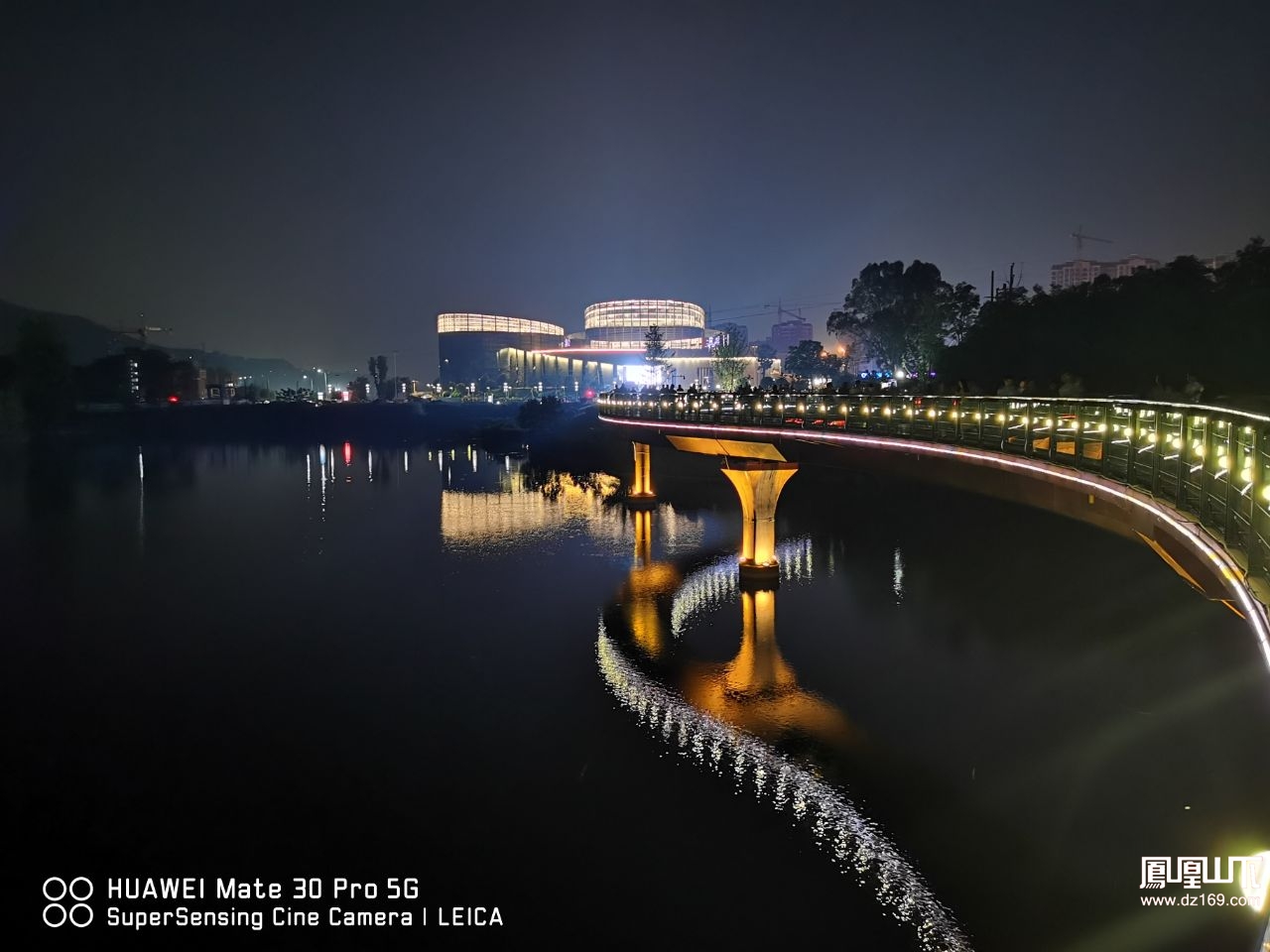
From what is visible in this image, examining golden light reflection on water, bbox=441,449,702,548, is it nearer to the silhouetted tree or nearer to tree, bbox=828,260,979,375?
the silhouetted tree

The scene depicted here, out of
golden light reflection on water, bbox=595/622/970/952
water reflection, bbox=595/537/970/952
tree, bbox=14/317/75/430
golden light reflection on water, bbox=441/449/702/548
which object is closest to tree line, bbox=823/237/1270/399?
water reflection, bbox=595/537/970/952

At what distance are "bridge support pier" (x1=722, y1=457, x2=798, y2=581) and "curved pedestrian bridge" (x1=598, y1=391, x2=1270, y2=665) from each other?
59 millimetres

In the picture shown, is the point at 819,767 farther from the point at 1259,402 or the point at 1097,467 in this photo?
the point at 1259,402

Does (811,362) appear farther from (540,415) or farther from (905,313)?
(540,415)

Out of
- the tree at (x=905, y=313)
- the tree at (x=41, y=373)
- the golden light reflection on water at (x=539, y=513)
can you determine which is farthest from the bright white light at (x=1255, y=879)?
the tree at (x=41, y=373)

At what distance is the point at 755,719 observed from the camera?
21.8 metres

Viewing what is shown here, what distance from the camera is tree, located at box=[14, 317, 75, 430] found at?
422 ft

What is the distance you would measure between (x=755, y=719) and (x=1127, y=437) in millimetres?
11250

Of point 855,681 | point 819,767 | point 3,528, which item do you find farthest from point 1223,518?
point 3,528

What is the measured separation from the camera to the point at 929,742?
2034 centimetres

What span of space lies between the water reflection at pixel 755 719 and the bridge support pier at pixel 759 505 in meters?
1.09

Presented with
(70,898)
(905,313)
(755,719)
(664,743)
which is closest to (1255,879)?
(755,719)

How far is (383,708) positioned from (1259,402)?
85.4 feet

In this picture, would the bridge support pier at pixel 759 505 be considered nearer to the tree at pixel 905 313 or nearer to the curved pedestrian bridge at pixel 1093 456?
the curved pedestrian bridge at pixel 1093 456
